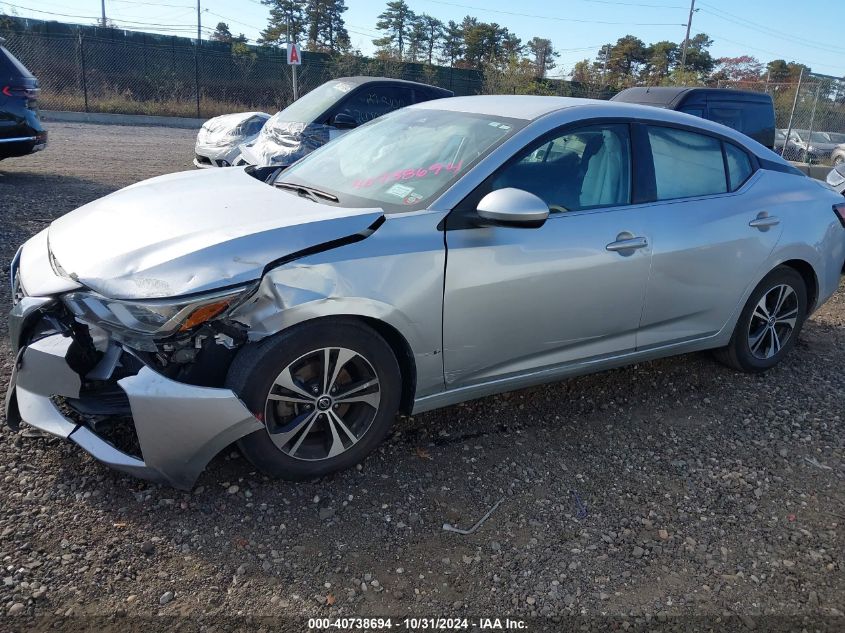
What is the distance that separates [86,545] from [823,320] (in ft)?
18.9

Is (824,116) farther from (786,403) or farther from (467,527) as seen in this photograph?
(467,527)

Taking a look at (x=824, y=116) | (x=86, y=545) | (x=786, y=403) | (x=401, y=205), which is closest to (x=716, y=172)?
(x=786, y=403)

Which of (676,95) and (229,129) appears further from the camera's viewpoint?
(229,129)

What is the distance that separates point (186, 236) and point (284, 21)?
4507 cm

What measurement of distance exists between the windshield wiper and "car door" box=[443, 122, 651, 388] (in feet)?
2.25

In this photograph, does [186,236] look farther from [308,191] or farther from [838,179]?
[838,179]

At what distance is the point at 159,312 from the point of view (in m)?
2.65

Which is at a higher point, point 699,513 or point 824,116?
point 824,116

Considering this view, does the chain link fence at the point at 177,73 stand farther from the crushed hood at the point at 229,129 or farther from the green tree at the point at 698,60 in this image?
the green tree at the point at 698,60

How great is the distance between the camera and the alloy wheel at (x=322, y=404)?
2.87 meters

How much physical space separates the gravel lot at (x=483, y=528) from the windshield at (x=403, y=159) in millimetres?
1202

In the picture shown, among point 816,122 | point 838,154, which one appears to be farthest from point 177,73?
point 838,154

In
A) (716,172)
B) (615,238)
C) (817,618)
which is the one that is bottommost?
(817,618)

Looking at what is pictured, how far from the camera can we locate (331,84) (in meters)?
9.55
